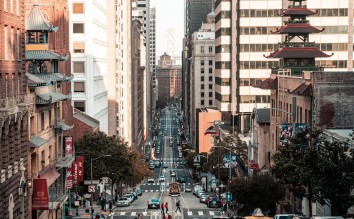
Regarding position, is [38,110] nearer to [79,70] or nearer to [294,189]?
[294,189]

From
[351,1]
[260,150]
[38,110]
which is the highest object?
[351,1]

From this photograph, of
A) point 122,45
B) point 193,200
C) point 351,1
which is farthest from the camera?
point 122,45

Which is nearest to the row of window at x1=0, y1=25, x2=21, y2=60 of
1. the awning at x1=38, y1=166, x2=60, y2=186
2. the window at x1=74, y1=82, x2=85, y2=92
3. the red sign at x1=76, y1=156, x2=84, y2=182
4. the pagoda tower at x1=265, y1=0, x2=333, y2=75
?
the awning at x1=38, y1=166, x2=60, y2=186

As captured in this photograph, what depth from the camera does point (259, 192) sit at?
6906 cm

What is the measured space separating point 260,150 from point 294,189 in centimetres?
4375

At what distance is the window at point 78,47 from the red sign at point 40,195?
60205mm

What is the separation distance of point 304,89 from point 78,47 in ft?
188

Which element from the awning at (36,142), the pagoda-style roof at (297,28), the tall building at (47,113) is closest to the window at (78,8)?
the tall building at (47,113)

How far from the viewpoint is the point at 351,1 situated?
444ft

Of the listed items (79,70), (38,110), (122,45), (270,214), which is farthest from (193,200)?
(122,45)

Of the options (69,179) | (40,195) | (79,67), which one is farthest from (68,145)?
(79,67)

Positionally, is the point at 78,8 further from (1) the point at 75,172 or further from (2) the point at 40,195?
(2) the point at 40,195

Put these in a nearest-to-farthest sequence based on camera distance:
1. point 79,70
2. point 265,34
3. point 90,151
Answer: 1. point 90,151
2. point 79,70
3. point 265,34

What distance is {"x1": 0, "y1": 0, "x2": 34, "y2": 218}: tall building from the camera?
156 feet
